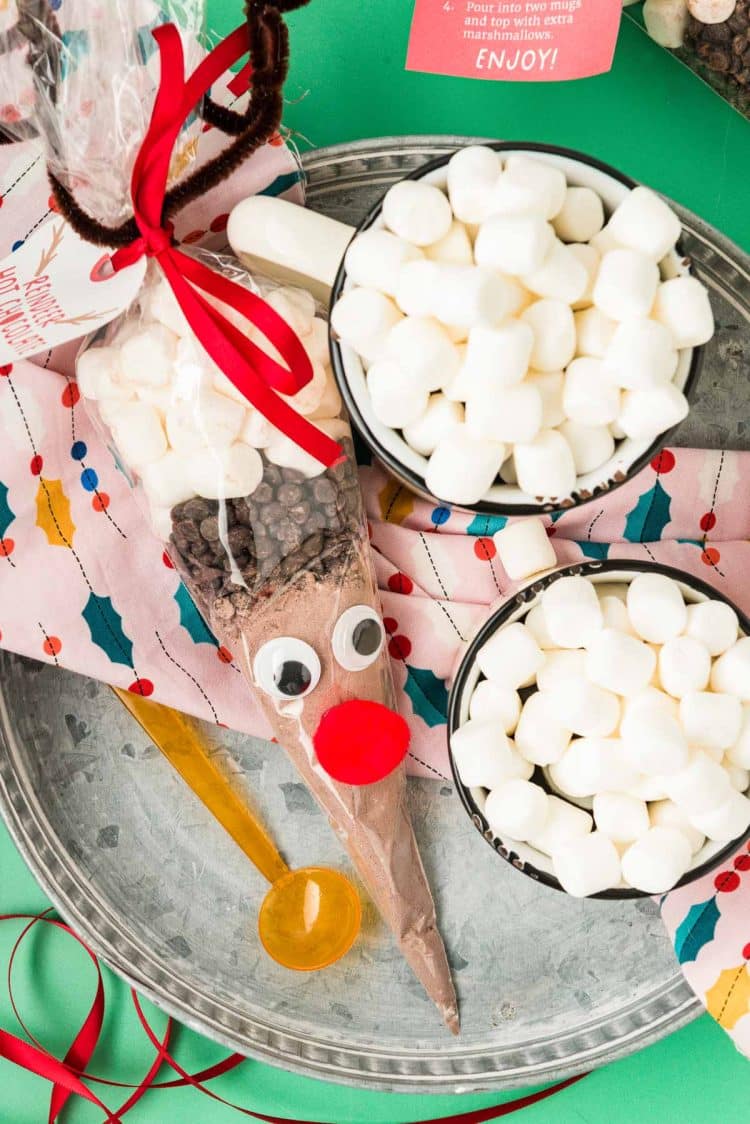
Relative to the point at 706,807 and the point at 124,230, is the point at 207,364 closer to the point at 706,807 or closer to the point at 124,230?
the point at 124,230

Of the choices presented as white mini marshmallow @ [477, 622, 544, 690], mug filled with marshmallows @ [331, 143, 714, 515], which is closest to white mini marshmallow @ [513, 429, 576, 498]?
mug filled with marshmallows @ [331, 143, 714, 515]

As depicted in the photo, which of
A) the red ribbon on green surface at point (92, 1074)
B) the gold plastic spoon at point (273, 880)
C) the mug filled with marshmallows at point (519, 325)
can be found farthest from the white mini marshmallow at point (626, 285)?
the red ribbon on green surface at point (92, 1074)

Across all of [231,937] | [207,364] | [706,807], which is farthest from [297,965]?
[207,364]

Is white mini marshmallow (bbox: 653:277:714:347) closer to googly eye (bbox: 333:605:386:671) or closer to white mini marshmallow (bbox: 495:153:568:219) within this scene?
white mini marshmallow (bbox: 495:153:568:219)

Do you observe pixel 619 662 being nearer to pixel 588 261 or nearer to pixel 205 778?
pixel 588 261

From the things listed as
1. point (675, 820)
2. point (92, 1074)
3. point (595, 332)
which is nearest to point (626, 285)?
point (595, 332)

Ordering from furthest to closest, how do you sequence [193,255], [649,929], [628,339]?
[649,929] < [193,255] < [628,339]

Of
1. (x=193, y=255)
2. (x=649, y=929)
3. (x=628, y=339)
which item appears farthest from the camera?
(x=649, y=929)
